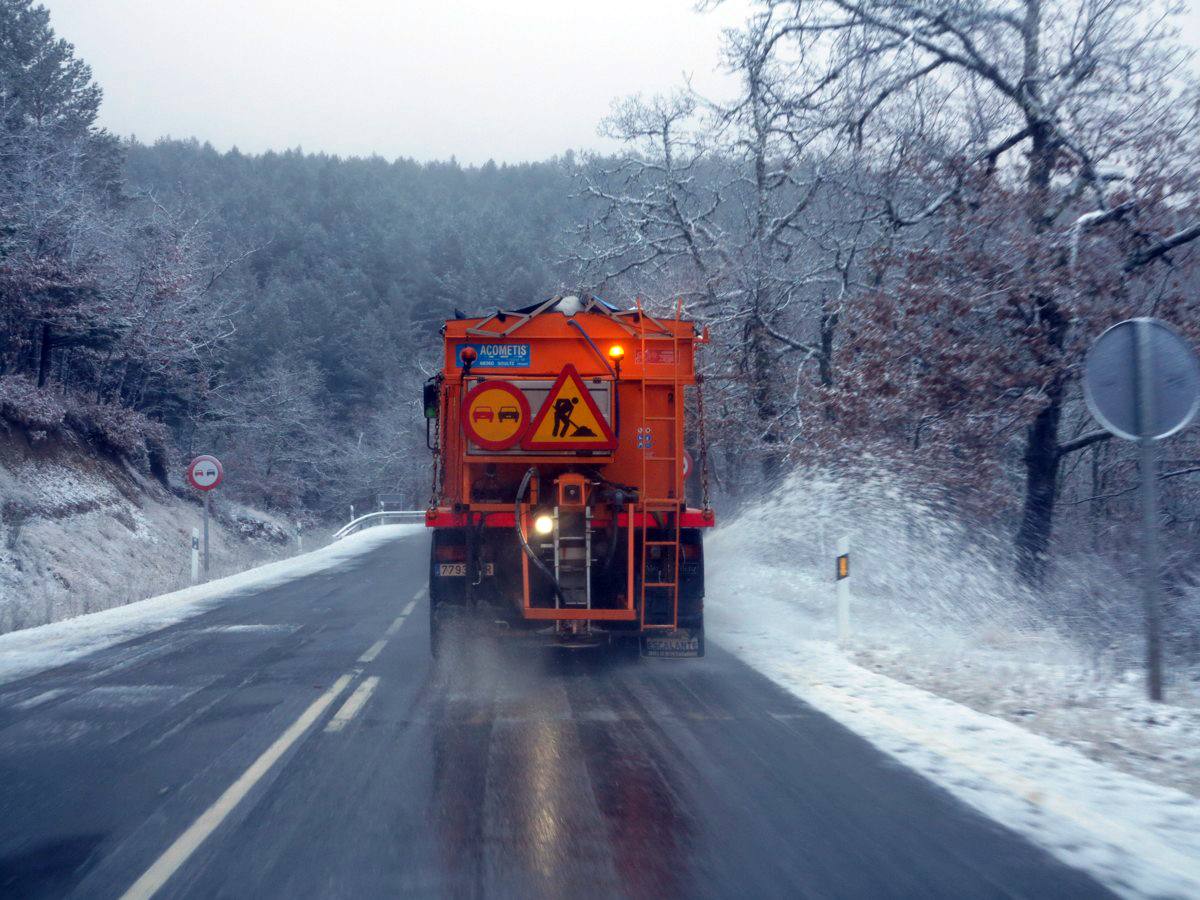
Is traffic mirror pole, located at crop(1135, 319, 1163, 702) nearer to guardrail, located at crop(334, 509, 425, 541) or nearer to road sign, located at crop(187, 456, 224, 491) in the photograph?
road sign, located at crop(187, 456, 224, 491)

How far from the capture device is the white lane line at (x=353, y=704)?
7.38 metres

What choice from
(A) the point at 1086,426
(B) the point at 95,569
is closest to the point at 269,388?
(B) the point at 95,569

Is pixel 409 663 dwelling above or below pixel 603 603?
below

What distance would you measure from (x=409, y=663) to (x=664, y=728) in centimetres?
354

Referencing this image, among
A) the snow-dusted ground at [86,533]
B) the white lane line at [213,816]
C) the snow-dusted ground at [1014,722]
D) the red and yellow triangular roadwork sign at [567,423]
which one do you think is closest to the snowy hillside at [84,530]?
the snow-dusted ground at [86,533]

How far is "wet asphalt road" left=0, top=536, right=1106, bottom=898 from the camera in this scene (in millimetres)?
4520

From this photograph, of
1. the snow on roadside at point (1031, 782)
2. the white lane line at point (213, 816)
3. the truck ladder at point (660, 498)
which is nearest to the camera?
the white lane line at point (213, 816)

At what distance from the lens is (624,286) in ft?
89.4

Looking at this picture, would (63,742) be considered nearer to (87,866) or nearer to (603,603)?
(87,866)

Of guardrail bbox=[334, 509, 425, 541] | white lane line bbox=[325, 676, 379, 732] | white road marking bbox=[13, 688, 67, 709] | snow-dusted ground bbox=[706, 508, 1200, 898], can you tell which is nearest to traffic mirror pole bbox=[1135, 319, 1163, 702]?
snow-dusted ground bbox=[706, 508, 1200, 898]

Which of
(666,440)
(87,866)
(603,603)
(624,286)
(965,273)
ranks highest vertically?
(624,286)

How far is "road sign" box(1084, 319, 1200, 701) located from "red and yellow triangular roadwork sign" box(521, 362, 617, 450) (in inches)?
158

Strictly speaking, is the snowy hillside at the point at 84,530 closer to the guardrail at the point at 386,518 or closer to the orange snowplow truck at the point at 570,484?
the guardrail at the point at 386,518

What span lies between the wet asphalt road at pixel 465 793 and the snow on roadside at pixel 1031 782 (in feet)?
0.62
